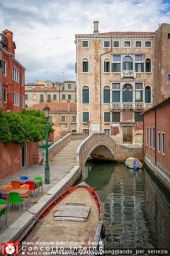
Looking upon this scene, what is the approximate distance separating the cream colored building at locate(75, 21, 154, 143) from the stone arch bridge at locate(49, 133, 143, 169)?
6.20 meters

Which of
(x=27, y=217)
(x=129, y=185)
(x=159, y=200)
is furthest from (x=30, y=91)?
(x=27, y=217)

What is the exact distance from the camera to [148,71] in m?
44.7

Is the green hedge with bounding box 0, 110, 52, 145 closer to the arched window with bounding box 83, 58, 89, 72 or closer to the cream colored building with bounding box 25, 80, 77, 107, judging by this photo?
the arched window with bounding box 83, 58, 89, 72

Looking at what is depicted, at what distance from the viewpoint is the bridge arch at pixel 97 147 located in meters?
28.7

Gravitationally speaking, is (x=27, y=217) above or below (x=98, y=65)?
below

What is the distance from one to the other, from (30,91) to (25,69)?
34308mm

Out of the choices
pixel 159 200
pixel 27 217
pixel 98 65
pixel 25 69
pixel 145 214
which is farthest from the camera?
pixel 98 65

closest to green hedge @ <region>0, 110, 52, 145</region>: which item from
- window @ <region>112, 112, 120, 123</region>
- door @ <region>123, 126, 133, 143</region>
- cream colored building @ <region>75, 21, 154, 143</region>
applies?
cream colored building @ <region>75, 21, 154, 143</region>

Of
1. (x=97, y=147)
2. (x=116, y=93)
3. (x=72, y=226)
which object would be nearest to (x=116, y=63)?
(x=116, y=93)

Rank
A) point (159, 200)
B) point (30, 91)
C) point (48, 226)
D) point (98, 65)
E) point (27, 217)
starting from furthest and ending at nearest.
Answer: point (30, 91) < point (98, 65) < point (159, 200) < point (27, 217) < point (48, 226)

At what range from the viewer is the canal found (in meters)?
12.1

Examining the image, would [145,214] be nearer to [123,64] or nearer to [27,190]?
[27,190]

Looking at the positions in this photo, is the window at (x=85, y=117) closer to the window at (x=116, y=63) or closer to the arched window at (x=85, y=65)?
the arched window at (x=85, y=65)

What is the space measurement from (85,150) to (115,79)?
1693 cm
